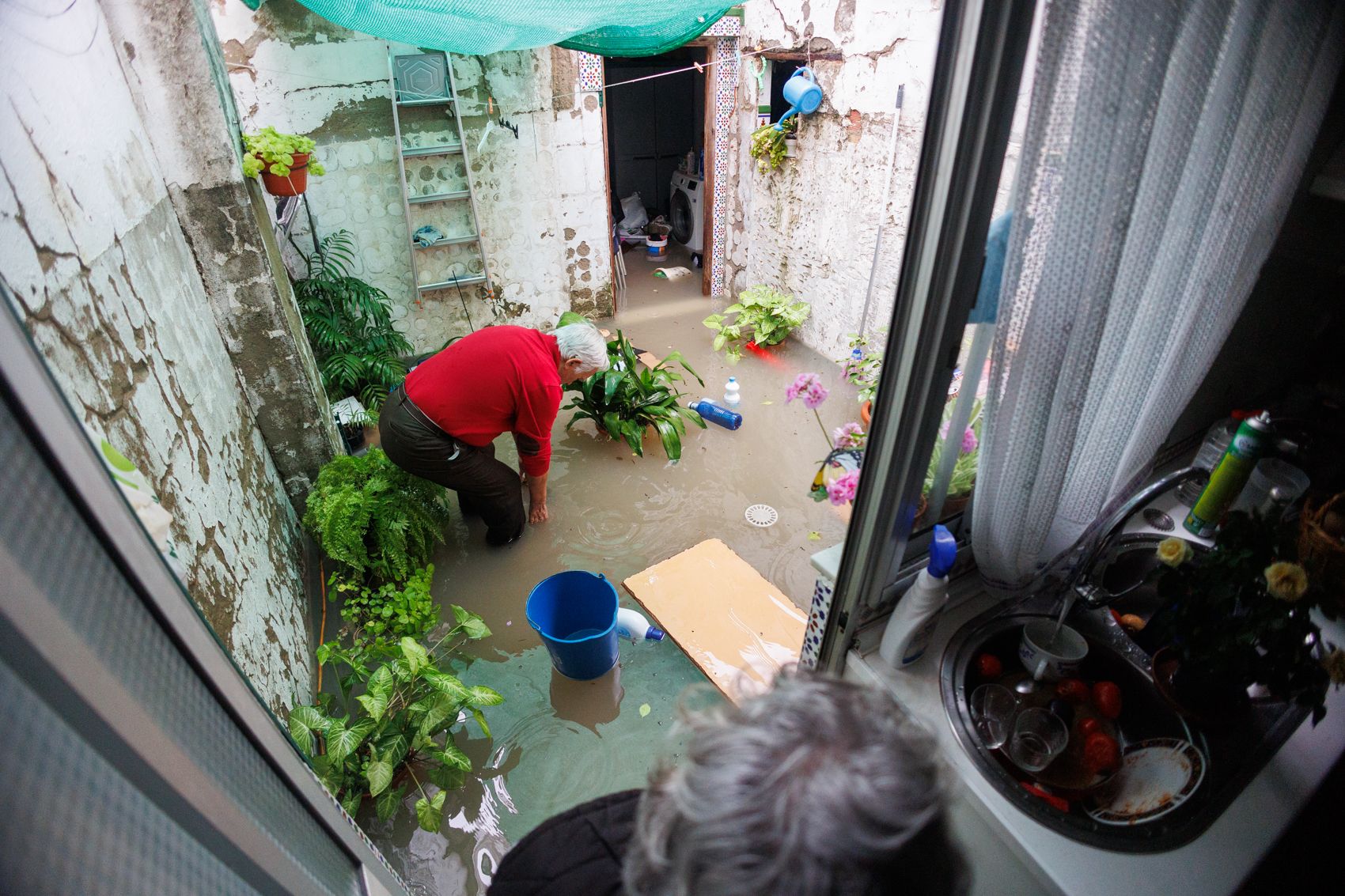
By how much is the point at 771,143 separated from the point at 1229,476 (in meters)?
3.67

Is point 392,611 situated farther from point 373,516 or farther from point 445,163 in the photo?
point 445,163

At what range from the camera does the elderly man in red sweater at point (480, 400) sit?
2.42 m

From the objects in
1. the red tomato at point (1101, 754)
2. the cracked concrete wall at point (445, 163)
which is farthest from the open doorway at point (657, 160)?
the red tomato at point (1101, 754)

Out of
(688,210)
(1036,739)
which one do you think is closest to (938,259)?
(1036,739)

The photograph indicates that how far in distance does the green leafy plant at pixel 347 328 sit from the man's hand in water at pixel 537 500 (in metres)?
1.19

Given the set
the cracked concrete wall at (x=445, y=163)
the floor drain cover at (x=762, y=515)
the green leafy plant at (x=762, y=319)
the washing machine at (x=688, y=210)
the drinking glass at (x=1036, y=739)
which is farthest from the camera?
the washing machine at (x=688, y=210)

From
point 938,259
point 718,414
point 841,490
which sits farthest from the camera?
point 718,414

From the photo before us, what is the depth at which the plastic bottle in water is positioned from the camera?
12.0ft

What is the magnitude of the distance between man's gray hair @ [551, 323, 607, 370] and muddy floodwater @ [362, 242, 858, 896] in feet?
2.82

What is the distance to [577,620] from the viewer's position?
238cm

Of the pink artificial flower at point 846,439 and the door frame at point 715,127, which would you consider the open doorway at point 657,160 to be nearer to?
the door frame at point 715,127

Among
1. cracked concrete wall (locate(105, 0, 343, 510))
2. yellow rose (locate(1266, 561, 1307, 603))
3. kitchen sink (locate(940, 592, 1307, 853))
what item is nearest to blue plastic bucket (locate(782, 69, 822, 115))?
cracked concrete wall (locate(105, 0, 343, 510))

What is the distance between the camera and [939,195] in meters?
0.87

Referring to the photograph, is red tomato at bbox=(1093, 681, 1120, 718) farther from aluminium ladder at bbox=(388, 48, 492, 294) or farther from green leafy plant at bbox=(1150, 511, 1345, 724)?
aluminium ladder at bbox=(388, 48, 492, 294)
